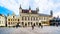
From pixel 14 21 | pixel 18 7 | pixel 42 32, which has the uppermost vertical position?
pixel 18 7

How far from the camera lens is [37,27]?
3.77 metres

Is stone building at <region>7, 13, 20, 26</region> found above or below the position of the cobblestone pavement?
above

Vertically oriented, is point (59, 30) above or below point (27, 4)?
below

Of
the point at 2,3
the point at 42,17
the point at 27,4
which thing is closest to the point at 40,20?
the point at 42,17

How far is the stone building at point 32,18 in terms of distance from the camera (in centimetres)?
373

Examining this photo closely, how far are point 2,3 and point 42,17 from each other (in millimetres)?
867

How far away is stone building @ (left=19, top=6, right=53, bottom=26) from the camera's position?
147 inches

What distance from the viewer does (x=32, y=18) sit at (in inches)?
149

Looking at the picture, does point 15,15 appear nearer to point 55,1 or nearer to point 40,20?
point 40,20

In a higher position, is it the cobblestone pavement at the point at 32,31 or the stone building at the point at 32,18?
the stone building at the point at 32,18

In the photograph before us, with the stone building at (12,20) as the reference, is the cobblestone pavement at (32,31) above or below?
below

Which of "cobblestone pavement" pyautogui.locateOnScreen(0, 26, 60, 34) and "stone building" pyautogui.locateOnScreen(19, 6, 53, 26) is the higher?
"stone building" pyautogui.locateOnScreen(19, 6, 53, 26)

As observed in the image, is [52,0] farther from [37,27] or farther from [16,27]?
[16,27]

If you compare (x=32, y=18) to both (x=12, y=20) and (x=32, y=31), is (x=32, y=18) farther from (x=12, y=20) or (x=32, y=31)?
(x=12, y=20)
